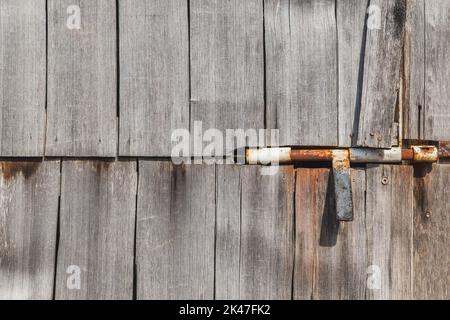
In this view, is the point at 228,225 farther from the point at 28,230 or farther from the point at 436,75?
the point at 436,75

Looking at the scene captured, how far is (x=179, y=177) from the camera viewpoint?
2.20m

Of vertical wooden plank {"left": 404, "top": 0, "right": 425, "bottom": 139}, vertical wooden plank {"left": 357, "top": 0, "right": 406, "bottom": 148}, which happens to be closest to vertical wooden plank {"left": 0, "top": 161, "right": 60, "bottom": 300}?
vertical wooden plank {"left": 357, "top": 0, "right": 406, "bottom": 148}

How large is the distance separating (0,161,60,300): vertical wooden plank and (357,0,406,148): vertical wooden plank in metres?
1.34

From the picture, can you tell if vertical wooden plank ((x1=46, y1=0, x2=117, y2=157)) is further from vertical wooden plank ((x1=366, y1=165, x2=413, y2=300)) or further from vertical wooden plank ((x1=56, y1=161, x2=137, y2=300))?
vertical wooden plank ((x1=366, y1=165, x2=413, y2=300))

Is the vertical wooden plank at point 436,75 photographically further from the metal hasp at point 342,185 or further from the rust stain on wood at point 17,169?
the rust stain on wood at point 17,169

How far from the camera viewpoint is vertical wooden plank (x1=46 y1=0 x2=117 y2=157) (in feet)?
7.16

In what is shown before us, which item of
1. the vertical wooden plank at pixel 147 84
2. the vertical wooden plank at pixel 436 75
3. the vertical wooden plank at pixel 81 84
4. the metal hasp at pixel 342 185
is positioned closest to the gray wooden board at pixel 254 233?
the metal hasp at pixel 342 185

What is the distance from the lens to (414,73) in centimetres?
227

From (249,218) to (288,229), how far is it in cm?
18

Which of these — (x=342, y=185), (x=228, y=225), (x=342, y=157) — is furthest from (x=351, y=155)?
(x=228, y=225)

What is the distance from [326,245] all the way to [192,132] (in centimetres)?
76

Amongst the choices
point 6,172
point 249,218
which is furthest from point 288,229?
point 6,172

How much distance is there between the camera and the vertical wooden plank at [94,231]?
2.19m

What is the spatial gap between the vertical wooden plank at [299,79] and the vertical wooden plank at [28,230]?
99 cm
